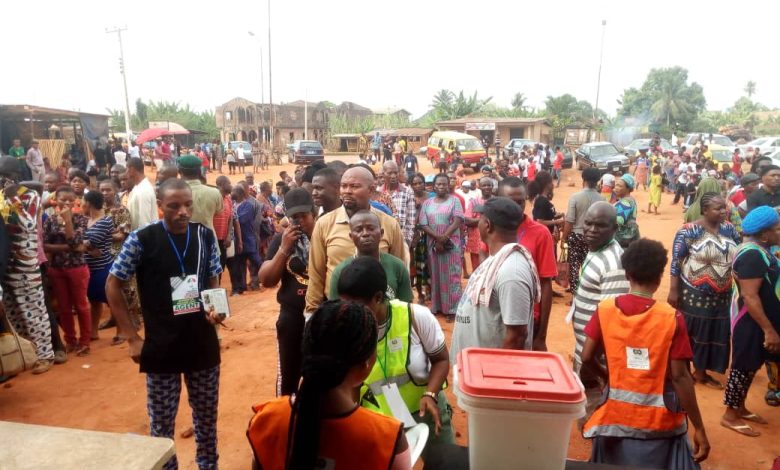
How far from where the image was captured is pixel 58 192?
16.6ft

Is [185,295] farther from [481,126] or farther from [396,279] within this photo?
[481,126]

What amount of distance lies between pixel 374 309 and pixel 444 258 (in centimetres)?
423

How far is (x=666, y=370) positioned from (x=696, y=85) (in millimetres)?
63714

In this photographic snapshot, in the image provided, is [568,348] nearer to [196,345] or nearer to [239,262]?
[196,345]

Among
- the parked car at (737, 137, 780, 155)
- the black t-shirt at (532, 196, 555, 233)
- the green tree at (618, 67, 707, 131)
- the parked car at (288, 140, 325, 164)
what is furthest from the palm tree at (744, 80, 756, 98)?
the black t-shirt at (532, 196, 555, 233)

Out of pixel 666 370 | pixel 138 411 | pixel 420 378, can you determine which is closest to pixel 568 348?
pixel 666 370

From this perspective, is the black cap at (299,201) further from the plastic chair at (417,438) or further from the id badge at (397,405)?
the plastic chair at (417,438)

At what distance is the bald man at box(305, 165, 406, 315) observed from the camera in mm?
2979

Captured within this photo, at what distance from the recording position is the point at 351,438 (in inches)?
54.7

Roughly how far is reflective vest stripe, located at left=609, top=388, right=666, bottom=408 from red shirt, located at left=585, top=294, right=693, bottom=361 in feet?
0.65

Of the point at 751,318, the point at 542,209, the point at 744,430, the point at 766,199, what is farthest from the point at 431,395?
the point at 766,199

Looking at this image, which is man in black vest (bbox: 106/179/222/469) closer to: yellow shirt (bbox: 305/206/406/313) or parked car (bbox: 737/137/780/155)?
yellow shirt (bbox: 305/206/406/313)

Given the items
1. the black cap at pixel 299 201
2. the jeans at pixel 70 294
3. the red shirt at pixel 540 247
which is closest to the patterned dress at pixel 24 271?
the jeans at pixel 70 294

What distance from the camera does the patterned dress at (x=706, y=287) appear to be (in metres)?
4.08
